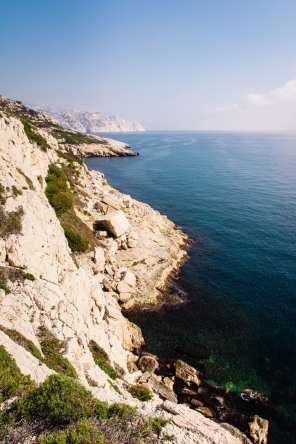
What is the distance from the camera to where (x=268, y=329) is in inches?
1041

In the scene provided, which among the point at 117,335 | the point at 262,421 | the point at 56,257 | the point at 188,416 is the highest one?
the point at 56,257

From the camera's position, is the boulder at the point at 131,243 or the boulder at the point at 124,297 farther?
the boulder at the point at 131,243

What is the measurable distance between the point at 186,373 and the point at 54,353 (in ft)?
44.8

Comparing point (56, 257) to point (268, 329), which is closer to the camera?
point (56, 257)

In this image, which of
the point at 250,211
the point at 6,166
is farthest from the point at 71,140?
the point at 6,166

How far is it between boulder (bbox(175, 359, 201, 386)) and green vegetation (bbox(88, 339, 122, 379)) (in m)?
7.09

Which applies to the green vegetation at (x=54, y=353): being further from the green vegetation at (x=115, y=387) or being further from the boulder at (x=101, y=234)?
the boulder at (x=101, y=234)

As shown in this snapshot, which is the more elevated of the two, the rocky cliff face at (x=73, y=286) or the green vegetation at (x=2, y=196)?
the green vegetation at (x=2, y=196)

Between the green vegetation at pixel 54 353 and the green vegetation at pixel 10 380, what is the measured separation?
257cm

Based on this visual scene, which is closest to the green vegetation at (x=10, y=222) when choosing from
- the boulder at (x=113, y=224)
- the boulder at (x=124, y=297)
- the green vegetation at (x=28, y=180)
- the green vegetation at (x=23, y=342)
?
the green vegetation at (x=28, y=180)

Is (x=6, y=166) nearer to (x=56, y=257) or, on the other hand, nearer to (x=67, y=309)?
(x=56, y=257)

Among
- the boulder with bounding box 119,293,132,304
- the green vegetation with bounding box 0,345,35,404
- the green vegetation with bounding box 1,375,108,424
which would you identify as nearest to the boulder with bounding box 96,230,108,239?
the boulder with bounding box 119,293,132,304

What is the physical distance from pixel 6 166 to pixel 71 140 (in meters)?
147

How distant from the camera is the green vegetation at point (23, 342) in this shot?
42.7ft
